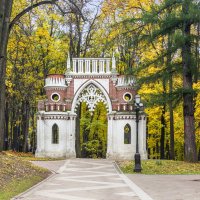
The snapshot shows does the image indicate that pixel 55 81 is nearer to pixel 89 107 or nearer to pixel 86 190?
pixel 89 107

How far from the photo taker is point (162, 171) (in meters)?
18.5

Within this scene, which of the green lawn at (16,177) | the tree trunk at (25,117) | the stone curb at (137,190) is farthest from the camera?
the tree trunk at (25,117)

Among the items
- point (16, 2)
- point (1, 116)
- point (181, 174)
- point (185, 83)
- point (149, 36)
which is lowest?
point (181, 174)

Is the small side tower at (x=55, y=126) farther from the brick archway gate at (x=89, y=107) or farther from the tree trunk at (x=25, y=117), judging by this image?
the tree trunk at (x=25, y=117)

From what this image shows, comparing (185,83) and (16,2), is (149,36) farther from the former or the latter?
(16,2)

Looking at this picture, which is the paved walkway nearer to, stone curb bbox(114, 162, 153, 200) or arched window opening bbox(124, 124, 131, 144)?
stone curb bbox(114, 162, 153, 200)

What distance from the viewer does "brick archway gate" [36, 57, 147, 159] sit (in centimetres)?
2759

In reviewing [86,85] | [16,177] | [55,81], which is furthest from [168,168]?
[55,81]

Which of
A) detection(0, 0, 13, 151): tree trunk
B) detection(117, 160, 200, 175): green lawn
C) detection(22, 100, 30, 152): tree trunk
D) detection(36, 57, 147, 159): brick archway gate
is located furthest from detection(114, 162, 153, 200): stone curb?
detection(22, 100, 30, 152): tree trunk

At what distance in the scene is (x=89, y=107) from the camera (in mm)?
28297

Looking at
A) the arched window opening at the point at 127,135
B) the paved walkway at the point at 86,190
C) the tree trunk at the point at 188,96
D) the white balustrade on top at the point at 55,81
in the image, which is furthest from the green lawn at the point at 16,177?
the white balustrade on top at the point at 55,81

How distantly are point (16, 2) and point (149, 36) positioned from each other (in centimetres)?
831

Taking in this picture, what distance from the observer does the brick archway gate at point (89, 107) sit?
27.6 metres

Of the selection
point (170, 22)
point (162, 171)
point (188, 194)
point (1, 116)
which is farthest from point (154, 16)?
point (188, 194)
